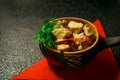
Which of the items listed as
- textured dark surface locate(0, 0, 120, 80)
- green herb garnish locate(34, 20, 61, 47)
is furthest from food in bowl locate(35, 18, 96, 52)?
textured dark surface locate(0, 0, 120, 80)

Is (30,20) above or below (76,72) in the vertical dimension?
above

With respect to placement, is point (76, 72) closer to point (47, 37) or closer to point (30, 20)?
point (47, 37)

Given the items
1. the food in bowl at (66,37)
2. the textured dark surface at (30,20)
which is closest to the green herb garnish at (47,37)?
the food in bowl at (66,37)

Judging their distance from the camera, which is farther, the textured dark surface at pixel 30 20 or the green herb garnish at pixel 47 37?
the textured dark surface at pixel 30 20

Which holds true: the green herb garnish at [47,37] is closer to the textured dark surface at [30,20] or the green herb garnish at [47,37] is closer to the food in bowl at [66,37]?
the food in bowl at [66,37]

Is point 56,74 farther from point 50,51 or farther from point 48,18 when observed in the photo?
point 48,18

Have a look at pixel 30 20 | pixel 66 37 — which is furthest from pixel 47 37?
pixel 30 20
